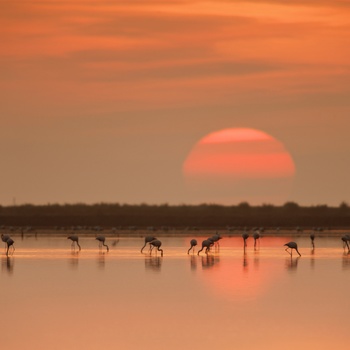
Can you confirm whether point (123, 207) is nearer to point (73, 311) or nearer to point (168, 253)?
point (168, 253)

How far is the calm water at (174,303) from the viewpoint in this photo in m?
16.8

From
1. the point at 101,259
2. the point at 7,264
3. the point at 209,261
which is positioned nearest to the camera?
the point at 7,264

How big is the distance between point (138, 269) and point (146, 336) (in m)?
12.8

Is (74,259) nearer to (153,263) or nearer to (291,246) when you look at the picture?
(153,263)

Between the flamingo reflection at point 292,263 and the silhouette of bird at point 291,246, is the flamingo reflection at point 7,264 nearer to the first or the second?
the flamingo reflection at point 292,263

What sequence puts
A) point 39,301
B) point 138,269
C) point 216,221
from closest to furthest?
point 39,301, point 138,269, point 216,221

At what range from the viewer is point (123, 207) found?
113875 mm

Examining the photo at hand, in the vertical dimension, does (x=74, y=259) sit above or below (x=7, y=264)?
above

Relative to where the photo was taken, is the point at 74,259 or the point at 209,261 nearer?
the point at 209,261

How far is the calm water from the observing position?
55.2 feet

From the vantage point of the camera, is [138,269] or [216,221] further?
[216,221]

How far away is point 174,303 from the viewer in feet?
69.6

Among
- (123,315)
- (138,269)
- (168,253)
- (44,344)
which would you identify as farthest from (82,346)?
(168,253)

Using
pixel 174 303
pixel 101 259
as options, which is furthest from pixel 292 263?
pixel 174 303
